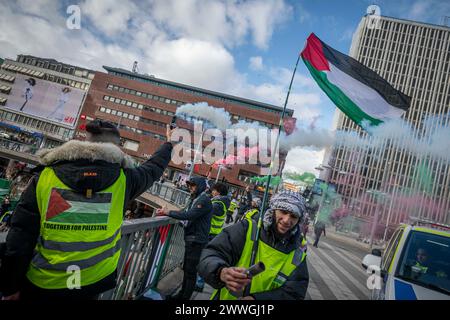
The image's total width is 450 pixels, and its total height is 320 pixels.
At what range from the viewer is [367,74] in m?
5.66

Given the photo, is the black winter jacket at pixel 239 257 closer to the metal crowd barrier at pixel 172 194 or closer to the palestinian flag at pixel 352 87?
the palestinian flag at pixel 352 87

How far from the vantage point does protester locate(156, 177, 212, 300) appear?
4.10 meters

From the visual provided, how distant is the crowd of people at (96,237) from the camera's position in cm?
168

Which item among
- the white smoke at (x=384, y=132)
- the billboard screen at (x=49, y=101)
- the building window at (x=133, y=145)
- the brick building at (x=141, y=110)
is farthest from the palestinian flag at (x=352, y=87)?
the billboard screen at (x=49, y=101)

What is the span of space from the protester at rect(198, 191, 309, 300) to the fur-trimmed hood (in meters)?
1.01

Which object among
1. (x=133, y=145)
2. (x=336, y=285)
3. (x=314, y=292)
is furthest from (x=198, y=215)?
(x=133, y=145)

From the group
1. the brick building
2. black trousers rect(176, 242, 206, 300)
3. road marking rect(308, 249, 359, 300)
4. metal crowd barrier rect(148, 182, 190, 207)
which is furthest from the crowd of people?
the brick building

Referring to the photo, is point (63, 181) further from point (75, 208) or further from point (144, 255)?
point (144, 255)

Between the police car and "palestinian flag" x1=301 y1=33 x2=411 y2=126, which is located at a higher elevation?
"palestinian flag" x1=301 y1=33 x2=411 y2=126

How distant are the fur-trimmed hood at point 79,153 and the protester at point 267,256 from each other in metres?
1.01

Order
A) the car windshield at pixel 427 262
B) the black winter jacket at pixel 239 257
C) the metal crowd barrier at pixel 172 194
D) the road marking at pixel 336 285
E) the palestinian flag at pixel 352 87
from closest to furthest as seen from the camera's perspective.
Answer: the black winter jacket at pixel 239 257 → the car windshield at pixel 427 262 → the palestinian flag at pixel 352 87 → the road marking at pixel 336 285 → the metal crowd barrier at pixel 172 194

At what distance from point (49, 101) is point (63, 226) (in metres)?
71.1

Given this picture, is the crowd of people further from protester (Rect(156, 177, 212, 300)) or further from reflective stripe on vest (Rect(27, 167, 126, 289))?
protester (Rect(156, 177, 212, 300))

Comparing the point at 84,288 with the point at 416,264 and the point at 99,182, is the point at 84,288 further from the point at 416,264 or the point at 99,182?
the point at 416,264
